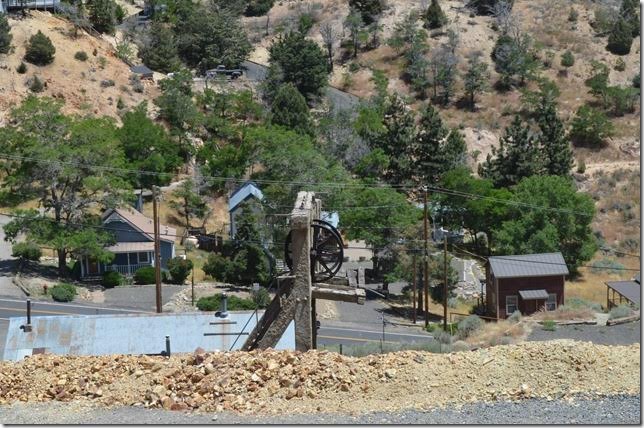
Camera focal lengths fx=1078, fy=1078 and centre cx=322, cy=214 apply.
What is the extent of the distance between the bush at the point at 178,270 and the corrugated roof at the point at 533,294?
16.1 metres

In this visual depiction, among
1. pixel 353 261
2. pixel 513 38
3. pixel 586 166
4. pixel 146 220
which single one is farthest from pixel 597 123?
pixel 146 220

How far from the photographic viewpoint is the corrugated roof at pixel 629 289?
47406mm

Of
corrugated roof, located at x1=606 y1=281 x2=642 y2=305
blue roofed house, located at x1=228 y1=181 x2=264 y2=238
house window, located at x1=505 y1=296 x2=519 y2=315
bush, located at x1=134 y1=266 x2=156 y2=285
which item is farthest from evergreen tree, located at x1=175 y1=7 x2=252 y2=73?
corrugated roof, located at x1=606 y1=281 x2=642 y2=305

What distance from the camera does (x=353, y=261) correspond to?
190 feet

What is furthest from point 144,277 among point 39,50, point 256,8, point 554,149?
point 256,8

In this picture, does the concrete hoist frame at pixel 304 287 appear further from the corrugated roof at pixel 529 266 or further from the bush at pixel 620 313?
the corrugated roof at pixel 529 266

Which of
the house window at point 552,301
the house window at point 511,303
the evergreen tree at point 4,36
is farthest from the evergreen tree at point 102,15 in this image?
the house window at point 552,301

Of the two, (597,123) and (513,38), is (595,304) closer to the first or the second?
(597,123)

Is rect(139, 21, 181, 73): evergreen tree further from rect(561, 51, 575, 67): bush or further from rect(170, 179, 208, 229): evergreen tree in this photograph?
rect(561, 51, 575, 67): bush

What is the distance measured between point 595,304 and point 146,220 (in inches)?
912

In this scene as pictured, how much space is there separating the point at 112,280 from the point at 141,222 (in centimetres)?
517

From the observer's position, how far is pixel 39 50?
244 feet

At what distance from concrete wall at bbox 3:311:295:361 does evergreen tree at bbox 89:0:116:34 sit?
5801cm

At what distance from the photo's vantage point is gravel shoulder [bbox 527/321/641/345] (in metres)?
33.2
